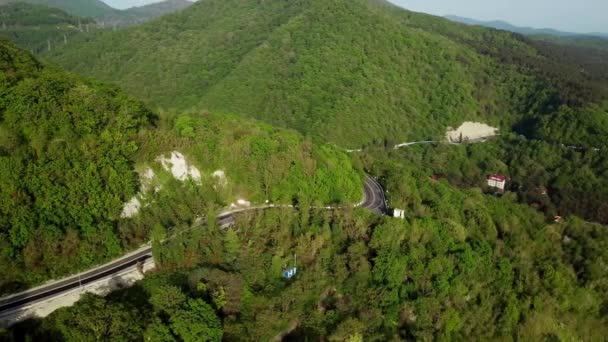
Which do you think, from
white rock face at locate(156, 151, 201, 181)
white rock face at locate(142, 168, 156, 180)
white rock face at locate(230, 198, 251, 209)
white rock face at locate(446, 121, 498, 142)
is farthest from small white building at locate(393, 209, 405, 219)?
white rock face at locate(446, 121, 498, 142)

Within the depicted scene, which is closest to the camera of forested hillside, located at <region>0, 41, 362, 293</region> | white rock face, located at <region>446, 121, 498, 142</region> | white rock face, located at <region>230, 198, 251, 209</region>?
forested hillside, located at <region>0, 41, 362, 293</region>

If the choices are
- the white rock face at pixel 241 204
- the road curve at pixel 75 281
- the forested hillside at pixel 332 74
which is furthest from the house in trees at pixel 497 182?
the road curve at pixel 75 281

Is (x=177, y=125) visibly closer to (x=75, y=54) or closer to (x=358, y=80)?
(x=358, y=80)

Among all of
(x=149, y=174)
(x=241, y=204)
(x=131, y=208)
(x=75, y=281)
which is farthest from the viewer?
(x=241, y=204)

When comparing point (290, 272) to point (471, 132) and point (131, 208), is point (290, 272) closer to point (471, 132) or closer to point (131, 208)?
point (131, 208)

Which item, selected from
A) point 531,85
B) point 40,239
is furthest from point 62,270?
point 531,85

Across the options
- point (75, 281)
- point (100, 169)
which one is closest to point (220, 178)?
point (100, 169)

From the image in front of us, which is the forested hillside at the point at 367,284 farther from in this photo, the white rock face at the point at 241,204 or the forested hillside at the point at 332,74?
the forested hillside at the point at 332,74

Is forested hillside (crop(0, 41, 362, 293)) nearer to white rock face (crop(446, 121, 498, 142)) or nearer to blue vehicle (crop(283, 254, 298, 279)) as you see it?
blue vehicle (crop(283, 254, 298, 279))
